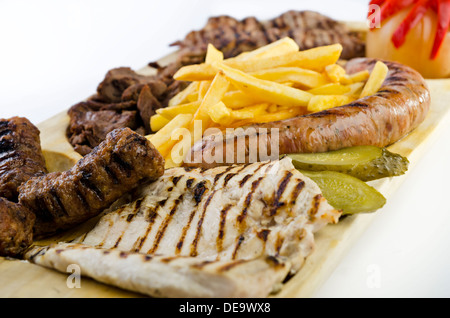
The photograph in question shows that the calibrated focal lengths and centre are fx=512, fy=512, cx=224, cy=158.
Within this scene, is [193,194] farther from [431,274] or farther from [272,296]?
[431,274]

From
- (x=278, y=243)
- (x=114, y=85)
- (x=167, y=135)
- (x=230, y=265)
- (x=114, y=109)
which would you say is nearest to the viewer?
(x=230, y=265)

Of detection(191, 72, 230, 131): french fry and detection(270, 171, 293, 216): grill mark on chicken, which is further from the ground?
detection(191, 72, 230, 131): french fry

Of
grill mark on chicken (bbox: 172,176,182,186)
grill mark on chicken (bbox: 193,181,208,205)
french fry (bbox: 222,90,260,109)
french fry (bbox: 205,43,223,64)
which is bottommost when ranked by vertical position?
grill mark on chicken (bbox: 193,181,208,205)

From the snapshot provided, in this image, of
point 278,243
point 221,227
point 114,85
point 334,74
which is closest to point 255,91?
point 334,74

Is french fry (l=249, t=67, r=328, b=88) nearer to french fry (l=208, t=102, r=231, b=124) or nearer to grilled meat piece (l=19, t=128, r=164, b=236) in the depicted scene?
french fry (l=208, t=102, r=231, b=124)

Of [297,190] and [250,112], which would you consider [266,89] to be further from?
[297,190]

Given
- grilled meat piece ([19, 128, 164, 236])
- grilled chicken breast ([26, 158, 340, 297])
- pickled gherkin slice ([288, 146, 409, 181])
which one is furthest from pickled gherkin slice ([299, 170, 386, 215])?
grilled meat piece ([19, 128, 164, 236])
